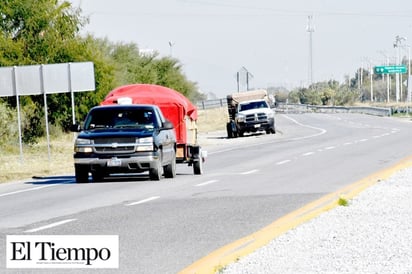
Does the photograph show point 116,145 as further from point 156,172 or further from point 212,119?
point 212,119

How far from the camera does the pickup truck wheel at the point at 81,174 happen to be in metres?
26.7

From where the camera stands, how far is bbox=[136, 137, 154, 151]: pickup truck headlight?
25953mm

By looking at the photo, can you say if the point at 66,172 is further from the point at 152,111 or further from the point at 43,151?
the point at 43,151

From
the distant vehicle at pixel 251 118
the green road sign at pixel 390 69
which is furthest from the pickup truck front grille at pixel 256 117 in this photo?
the green road sign at pixel 390 69

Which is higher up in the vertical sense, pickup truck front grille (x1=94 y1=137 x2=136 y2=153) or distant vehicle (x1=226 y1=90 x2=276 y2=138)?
pickup truck front grille (x1=94 y1=137 x2=136 y2=153)

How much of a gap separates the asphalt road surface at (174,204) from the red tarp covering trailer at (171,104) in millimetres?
664

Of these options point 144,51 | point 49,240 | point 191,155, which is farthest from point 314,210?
point 144,51

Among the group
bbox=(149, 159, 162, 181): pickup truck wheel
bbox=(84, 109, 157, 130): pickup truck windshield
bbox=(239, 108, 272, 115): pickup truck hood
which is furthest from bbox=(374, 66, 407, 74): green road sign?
bbox=(149, 159, 162, 181): pickup truck wheel

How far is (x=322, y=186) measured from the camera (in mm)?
22812

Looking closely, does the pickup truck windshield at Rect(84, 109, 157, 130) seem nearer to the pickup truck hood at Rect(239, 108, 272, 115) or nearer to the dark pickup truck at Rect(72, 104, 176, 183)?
the dark pickup truck at Rect(72, 104, 176, 183)

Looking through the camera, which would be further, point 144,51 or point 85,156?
point 144,51

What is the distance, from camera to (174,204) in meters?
19.6

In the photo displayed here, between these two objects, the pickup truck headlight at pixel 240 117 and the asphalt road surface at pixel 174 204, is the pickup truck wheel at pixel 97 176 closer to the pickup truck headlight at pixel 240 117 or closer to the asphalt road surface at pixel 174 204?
the asphalt road surface at pixel 174 204

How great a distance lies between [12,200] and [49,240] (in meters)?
8.73
